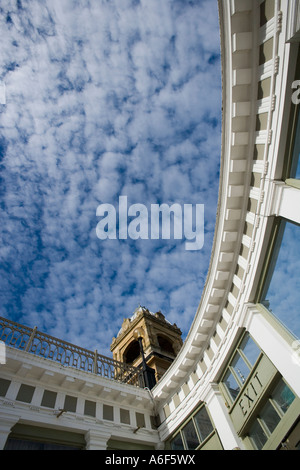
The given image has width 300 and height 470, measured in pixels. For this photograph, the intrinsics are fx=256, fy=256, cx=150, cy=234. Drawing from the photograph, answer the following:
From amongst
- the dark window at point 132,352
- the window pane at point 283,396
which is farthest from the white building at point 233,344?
the dark window at point 132,352

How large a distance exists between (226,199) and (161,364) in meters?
19.4

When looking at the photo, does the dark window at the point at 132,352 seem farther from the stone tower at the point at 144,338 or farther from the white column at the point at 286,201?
the white column at the point at 286,201

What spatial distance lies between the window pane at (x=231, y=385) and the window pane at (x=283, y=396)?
1.87m

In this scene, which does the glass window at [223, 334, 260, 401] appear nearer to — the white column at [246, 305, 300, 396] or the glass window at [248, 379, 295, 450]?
the white column at [246, 305, 300, 396]

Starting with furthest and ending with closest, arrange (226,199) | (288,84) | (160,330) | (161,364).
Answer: (160,330) < (161,364) < (226,199) < (288,84)

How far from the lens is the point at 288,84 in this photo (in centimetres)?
596

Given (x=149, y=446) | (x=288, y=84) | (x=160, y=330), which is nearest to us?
(x=288, y=84)

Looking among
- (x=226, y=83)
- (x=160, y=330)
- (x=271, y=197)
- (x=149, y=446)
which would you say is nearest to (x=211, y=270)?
(x=271, y=197)

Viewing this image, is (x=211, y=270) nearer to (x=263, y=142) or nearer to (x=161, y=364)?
(x=263, y=142)

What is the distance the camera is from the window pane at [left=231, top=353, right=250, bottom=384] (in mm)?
8562

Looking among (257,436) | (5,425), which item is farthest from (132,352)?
(257,436)

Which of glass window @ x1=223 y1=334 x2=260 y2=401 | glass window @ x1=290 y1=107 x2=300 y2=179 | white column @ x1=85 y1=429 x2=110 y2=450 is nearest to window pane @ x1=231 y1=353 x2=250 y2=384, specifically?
glass window @ x1=223 y1=334 x2=260 y2=401

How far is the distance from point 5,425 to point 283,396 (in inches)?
→ 332

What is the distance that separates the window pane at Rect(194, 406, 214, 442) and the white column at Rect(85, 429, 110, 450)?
11.9ft
